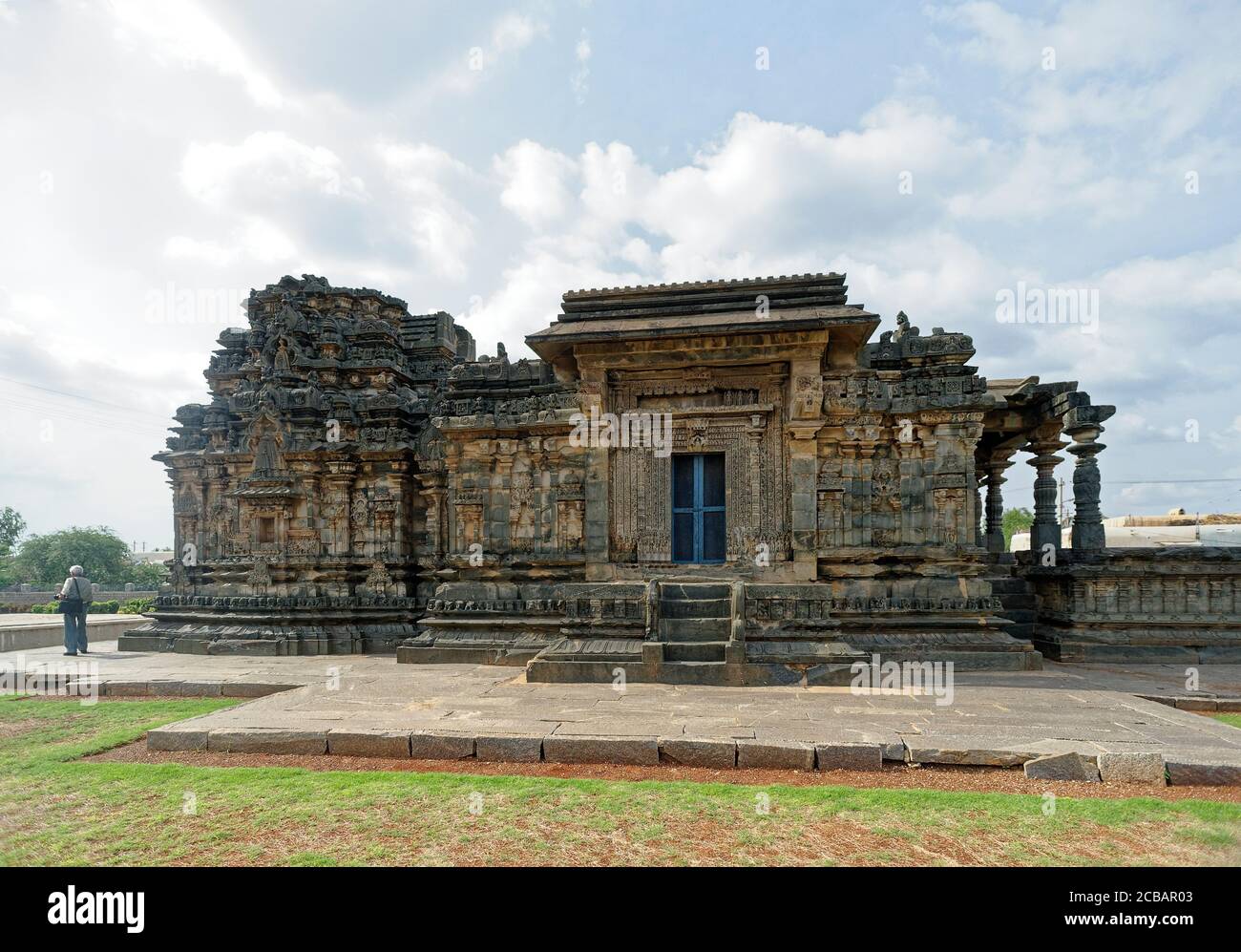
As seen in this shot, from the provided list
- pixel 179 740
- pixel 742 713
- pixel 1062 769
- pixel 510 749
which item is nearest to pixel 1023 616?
pixel 1062 769

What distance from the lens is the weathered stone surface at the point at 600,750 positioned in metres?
6.09

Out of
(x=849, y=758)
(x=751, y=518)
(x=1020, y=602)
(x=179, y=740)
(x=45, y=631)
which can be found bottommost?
(x=45, y=631)

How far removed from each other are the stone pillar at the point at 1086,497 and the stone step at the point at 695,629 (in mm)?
7824

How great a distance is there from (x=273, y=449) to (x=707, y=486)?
1013 cm

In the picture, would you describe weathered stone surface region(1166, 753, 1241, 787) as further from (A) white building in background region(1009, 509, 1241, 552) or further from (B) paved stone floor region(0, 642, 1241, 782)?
(A) white building in background region(1009, 509, 1241, 552)

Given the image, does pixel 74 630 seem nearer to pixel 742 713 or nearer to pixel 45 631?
pixel 45 631

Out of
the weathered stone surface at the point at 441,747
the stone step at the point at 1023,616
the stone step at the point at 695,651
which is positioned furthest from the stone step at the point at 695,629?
the stone step at the point at 1023,616

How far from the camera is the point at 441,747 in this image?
635 centimetres

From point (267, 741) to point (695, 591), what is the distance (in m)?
6.53

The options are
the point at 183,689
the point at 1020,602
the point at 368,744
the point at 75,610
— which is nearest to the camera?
the point at 368,744

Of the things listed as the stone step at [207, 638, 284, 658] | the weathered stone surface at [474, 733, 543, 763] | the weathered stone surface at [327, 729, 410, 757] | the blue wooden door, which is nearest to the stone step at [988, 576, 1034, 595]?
the blue wooden door

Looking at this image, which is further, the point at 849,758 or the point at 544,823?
the point at 849,758

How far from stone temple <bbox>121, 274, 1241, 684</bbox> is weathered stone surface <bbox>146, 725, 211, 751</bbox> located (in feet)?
13.9
